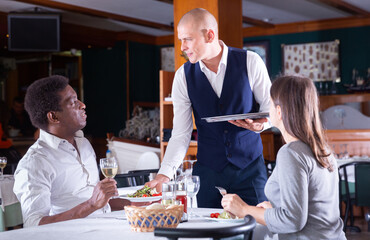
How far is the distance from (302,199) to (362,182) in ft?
12.2

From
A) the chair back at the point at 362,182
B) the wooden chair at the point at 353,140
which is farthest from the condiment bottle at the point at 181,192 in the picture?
the wooden chair at the point at 353,140

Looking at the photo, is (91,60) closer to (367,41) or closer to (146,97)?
(146,97)

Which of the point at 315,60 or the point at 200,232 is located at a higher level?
the point at 315,60

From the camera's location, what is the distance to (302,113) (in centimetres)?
188

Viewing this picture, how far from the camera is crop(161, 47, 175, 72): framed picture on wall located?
11273mm

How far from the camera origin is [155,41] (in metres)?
11.5

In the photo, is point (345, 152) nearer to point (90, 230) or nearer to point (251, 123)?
point (251, 123)

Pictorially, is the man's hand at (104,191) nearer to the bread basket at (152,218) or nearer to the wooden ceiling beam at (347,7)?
the bread basket at (152,218)

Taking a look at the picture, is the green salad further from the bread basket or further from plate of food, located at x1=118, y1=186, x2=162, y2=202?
the bread basket

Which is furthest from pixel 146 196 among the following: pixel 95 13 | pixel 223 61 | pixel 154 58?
pixel 154 58

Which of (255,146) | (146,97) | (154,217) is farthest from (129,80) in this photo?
(154,217)

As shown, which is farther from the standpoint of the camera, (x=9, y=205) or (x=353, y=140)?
(x=353, y=140)

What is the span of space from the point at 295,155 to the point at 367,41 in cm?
844

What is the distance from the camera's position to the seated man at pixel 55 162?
2180 millimetres
